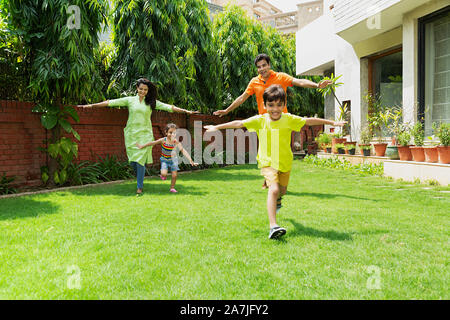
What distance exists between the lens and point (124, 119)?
964 cm

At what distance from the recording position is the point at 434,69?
799 centimetres

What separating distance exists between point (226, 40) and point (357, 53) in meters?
6.12

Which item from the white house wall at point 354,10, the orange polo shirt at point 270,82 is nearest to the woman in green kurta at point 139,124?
the orange polo shirt at point 270,82

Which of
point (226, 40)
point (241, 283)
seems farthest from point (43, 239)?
point (226, 40)

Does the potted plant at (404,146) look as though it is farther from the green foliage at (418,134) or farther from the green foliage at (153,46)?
the green foliage at (153,46)

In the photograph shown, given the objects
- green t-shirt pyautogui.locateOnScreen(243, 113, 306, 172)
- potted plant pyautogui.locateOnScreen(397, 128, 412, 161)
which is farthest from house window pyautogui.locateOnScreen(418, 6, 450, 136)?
green t-shirt pyautogui.locateOnScreen(243, 113, 306, 172)

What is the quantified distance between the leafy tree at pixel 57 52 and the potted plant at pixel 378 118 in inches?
300

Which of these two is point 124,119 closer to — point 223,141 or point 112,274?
point 223,141

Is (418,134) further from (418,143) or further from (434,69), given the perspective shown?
(434,69)

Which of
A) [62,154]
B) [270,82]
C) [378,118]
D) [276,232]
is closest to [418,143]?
[378,118]

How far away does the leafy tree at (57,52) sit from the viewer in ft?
21.4

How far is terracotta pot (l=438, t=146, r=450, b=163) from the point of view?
6516mm

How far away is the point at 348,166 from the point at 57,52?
8352 mm

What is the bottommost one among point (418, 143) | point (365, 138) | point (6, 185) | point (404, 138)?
point (6, 185)
